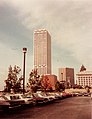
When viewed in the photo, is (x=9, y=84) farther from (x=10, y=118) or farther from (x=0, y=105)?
(x=10, y=118)

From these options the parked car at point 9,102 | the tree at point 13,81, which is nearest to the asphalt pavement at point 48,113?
the parked car at point 9,102

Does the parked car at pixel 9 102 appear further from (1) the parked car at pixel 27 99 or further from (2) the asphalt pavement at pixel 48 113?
(1) the parked car at pixel 27 99

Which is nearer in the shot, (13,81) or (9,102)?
(9,102)

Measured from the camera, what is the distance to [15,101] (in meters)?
23.9

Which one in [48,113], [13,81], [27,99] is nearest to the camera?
[48,113]

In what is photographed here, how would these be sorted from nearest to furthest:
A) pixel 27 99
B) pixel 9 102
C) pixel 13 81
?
pixel 9 102 < pixel 27 99 < pixel 13 81

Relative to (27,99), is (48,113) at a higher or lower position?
lower

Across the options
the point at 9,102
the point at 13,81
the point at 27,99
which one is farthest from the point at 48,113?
the point at 13,81

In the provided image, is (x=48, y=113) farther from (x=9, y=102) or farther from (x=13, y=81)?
(x=13, y=81)

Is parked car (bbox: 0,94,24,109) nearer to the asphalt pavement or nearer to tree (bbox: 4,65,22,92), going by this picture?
the asphalt pavement

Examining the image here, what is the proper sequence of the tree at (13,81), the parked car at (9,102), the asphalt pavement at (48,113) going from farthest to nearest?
1. the tree at (13,81)
2. the parked car at (9,102)
3. the asphalt pavement at (48,113)

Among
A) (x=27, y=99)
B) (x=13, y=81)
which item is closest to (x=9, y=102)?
(x=27, y=99)

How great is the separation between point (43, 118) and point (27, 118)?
0.97 meters

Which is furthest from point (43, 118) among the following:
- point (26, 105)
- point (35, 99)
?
point (35, 99)
